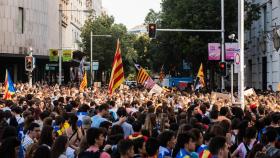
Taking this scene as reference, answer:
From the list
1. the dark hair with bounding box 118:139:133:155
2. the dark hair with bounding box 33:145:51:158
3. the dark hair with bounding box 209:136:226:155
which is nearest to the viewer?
the dark hair with bounding box 33:145:51:158

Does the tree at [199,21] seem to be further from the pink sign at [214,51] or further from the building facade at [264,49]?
the pink sign at [214,51]

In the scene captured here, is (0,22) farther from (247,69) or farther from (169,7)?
(247,69)

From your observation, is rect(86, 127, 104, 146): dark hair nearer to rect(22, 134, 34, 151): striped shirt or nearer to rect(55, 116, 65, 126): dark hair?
rect(22, 134, 34, 151): striped shirt

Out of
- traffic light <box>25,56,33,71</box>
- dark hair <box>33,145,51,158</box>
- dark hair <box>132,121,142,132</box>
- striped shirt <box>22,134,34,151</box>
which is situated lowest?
striped shirt <box>22,134,34,151</box>

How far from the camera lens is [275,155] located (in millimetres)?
7348

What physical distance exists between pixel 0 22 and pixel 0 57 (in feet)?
10.9

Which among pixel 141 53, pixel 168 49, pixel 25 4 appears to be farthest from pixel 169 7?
pixel 141 53

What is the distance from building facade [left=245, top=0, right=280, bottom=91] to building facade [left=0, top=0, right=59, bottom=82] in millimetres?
17981

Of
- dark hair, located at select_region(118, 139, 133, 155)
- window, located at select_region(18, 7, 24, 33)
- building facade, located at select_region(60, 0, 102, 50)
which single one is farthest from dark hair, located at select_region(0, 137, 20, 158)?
building facade, located at select_region(60, 0, 102, 50)

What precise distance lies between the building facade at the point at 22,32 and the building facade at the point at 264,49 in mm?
17981

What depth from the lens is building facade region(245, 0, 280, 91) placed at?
1534 inches

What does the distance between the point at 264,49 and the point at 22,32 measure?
20.1 m

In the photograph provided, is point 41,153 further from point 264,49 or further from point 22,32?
point 22,32

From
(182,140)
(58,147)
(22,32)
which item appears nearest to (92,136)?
(58,147)
